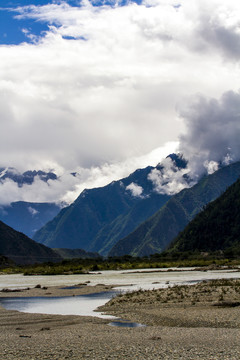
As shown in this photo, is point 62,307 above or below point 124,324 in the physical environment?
above

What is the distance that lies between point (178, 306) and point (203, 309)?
4.26m

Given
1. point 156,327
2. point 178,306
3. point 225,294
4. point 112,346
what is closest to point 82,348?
point 112,346

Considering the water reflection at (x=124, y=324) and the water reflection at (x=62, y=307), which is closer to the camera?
the water reflection at (x=124, y=324)

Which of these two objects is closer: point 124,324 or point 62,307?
point 124,324

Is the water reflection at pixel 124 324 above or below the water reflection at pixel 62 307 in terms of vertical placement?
below

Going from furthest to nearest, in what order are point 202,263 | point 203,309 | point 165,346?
point 202,263 → point 203,309 → point 165,346

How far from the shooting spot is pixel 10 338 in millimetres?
32188

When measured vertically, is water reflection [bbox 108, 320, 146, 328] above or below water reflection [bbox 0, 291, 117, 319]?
below

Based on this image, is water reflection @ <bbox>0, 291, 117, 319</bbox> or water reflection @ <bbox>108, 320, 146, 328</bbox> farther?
water reflection @ <bbox>0, 291, 117, 319</bbox>

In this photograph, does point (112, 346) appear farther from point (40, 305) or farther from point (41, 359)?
point (40, 305)

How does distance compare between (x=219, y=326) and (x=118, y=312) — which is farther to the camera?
(x=118, y=312)

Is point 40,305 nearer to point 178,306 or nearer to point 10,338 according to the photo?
point 178,306

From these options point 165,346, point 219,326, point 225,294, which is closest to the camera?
point 165,346

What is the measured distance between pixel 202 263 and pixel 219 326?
159787 mm
